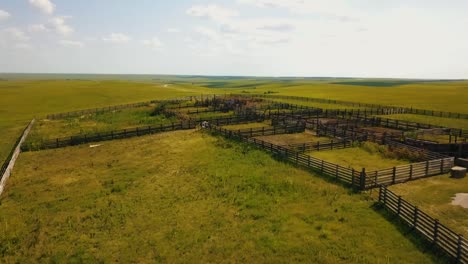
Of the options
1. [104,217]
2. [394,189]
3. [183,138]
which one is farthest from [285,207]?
[183,138]

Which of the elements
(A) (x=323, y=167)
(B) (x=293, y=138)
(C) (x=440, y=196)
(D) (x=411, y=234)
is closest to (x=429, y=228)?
(D) (x=411, y=234)

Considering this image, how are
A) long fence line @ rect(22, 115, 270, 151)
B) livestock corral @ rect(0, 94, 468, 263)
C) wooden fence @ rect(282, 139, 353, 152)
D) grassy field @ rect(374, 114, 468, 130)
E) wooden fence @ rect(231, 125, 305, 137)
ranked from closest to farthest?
livestock corral @ rect(0, 94, 468, 263) < wooden fence @ rect(282, 139, 353, 152) < long fence line @ rect(22, 115, 270, 151) < wooden fence @ rect(231, 125, 305, 137) < grassy field @ rect(374, 114, 468, 130)

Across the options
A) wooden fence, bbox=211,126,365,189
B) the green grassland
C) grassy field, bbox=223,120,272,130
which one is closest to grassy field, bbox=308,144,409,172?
wooden fence, bbox=211,126,365,189

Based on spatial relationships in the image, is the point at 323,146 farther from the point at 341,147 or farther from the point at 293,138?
the point at 293,138

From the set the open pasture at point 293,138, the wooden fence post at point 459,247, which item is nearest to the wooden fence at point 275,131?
the open pasture at point 293,138

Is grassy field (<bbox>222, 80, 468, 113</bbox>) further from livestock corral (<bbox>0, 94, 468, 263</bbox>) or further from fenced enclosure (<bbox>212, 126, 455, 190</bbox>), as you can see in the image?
fenced enclosure (<bbox>212, 126, 455, 190</bbox>)
